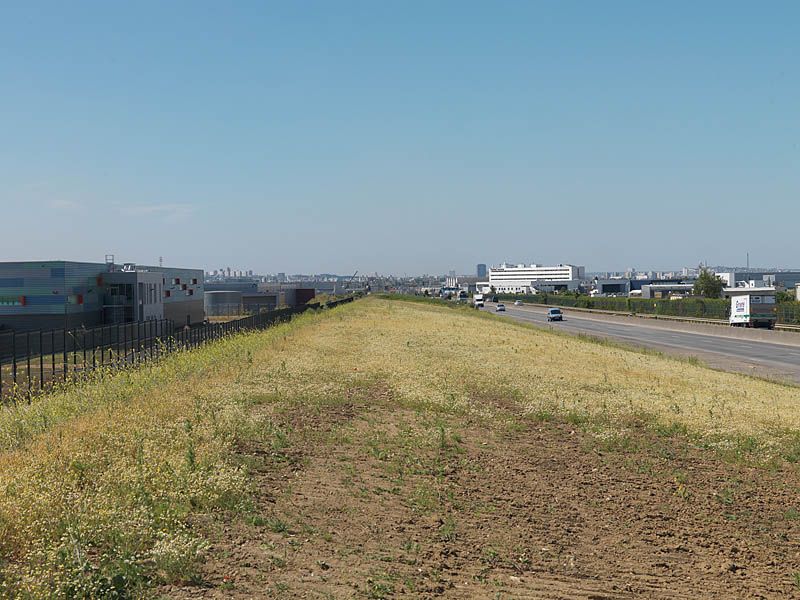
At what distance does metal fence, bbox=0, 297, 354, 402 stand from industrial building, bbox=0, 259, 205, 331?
69.9 ft

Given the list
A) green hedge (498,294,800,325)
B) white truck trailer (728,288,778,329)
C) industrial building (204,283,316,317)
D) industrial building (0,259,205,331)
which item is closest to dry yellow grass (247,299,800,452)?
industrial building (0,259,205,331)

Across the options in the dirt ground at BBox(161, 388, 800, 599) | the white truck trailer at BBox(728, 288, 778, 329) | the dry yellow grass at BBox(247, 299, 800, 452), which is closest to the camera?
the dirt ground at BBox(161, 388, 800, 599)

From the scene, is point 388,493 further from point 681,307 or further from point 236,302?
point 236,302

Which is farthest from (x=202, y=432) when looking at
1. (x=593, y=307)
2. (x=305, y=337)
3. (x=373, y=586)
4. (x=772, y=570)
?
(x=593, y=307)

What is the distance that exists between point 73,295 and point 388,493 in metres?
57.5

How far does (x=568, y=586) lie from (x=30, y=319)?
6013 cm

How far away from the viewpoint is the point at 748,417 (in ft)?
61.0

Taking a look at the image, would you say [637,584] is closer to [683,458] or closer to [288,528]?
[288,528]

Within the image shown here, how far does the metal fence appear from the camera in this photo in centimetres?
2392

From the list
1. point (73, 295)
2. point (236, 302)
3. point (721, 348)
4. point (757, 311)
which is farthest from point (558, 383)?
point (236, 302)

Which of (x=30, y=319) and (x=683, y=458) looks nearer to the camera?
(x=683, y=458)

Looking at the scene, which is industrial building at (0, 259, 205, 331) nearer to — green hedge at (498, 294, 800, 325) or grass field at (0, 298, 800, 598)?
grass field at (0, 298, 800, 598)

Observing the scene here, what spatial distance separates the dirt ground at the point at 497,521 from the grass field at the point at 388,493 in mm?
34

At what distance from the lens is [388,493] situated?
11.1 metres
